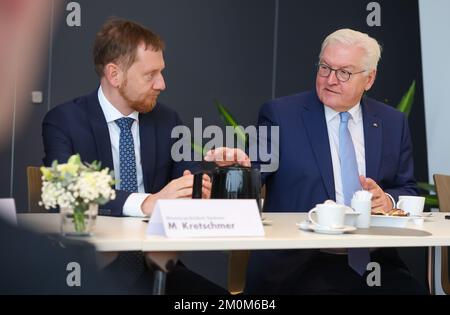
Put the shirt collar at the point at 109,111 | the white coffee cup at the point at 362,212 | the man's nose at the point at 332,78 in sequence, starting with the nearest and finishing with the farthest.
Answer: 1. the white coffee cup at the point at 362,212
2. the shirt collar at the point at 109,111
3. the man's nose at the point at 332,78

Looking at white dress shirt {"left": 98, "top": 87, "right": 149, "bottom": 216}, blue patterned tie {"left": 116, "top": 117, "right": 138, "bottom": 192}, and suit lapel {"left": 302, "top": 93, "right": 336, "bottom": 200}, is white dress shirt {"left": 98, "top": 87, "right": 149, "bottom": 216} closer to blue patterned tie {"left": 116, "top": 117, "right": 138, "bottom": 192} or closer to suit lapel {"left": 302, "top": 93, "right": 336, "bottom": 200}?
blue patterned tie {"left": 116, "top": 117, "right": 138, "bottom": 192}

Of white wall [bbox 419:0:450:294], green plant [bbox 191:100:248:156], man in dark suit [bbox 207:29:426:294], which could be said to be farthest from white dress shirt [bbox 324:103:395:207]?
white wall [bbox 419:0:450:294]

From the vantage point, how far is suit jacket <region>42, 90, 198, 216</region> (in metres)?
2.60

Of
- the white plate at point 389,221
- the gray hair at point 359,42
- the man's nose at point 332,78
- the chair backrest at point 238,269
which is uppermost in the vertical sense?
the gray hair at point 359,42

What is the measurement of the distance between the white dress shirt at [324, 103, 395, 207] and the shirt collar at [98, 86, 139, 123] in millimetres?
797

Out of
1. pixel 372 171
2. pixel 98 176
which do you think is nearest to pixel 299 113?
pixel 372 171

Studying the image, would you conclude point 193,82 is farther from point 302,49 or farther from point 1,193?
point 1,193

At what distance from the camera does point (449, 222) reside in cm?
238

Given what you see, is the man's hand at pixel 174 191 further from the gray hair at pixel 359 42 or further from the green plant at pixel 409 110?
the green plant at pixel 409 110

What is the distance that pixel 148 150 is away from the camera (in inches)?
108

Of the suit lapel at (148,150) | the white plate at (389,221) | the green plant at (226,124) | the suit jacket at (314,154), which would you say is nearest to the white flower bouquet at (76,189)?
the white plate at (389,221)

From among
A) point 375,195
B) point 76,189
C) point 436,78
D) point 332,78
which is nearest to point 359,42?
point 332,78

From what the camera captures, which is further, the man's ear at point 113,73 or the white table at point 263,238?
the man's ear at point 113,73

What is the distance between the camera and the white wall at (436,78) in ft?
16.4
